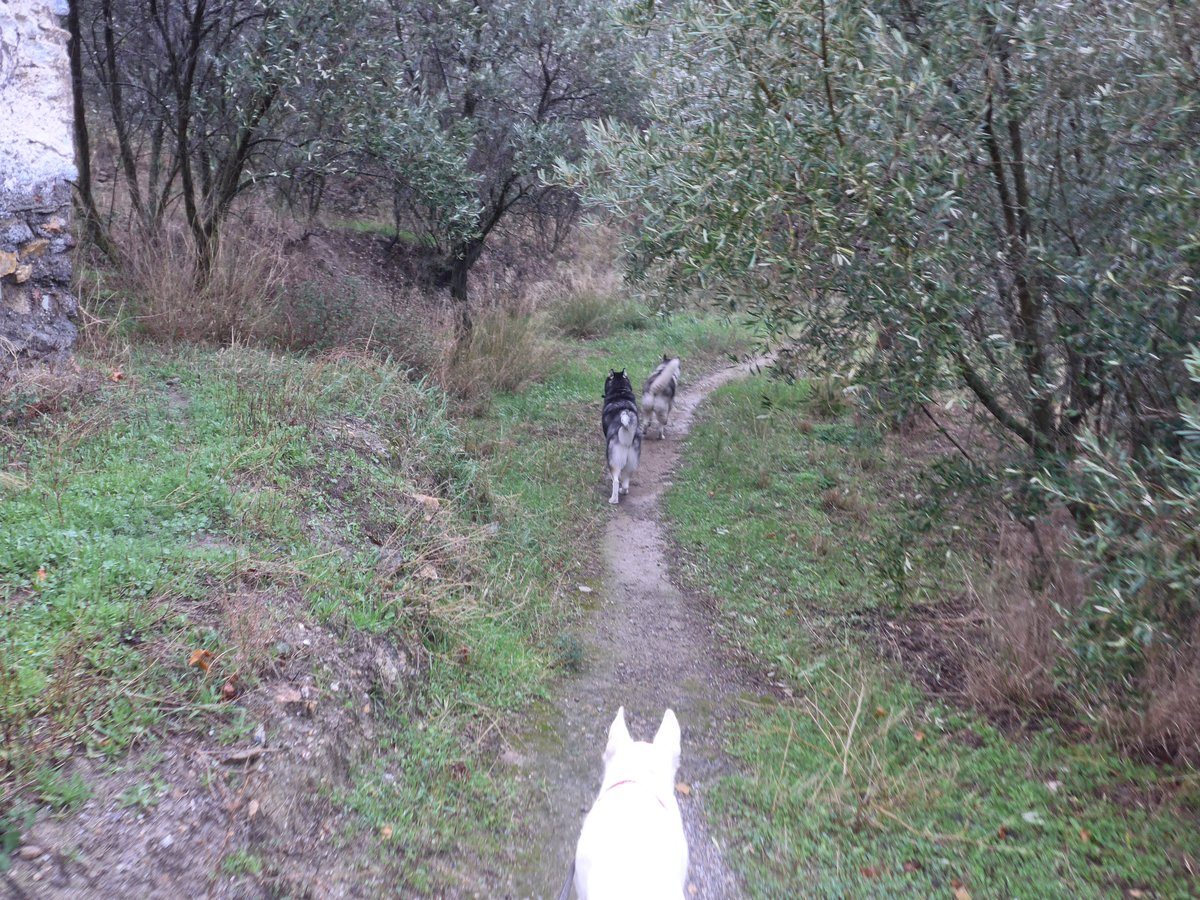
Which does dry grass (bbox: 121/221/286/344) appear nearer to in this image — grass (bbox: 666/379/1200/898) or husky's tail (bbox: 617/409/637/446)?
husky's tail (bbox: 617/409/637/446)

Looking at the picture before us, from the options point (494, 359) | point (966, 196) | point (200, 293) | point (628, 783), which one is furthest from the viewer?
point (494, 359)

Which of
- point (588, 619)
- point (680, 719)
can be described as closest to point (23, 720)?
point (680, 719)

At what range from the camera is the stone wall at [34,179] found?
24.6ft

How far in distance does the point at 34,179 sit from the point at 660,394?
8.68 m

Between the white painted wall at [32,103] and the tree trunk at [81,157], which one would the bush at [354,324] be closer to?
the tree trunk at [81,157]

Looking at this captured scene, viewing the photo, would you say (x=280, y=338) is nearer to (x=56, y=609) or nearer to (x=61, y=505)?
(x=61, y=505)

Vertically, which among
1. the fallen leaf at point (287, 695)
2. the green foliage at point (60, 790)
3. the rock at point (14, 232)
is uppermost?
the rock at point (14, 232)

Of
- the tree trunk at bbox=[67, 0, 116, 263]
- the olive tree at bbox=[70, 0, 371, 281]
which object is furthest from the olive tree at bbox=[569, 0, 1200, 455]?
the tree trunk at bbox=[67, 0, 116, 263]

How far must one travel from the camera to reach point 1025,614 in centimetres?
583

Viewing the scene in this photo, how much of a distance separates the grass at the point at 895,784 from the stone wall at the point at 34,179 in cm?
636

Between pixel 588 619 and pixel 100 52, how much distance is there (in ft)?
38.2

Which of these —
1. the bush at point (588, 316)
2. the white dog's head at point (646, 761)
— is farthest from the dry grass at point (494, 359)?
the white dog's head at point (646, 761)

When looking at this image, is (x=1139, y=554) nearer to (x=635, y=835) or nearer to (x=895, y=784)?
(x=895, y=784)

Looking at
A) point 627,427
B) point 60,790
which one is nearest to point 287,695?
point 60,790
